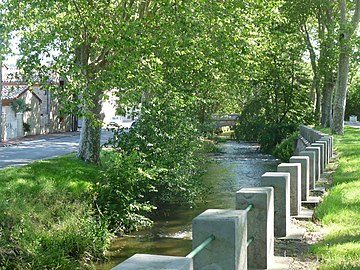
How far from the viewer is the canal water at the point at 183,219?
1408 cm

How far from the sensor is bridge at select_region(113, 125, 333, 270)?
4.65 metres

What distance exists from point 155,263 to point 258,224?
3778 millimetres

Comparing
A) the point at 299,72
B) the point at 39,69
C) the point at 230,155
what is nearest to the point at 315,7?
the point at 299,72

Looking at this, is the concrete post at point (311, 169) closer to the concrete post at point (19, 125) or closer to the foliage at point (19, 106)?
the concrete post at point (19, 125)

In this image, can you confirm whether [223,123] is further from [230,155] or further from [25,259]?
[25,259]

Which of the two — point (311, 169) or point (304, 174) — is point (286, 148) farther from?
point (304, 174)

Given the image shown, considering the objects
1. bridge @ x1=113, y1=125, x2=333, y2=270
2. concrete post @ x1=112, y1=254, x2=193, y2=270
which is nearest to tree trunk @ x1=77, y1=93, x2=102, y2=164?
bridge @ x1=113, y1=125, x2=333, y2=270

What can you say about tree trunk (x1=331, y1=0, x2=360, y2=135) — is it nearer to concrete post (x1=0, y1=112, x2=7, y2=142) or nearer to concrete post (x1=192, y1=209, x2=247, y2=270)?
concrete post (x1=0, y1=112, x2=7, y2=142)

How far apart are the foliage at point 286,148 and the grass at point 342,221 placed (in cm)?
1990

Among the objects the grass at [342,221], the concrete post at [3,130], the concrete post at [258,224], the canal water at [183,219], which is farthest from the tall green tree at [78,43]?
the concrete post at [3,130]

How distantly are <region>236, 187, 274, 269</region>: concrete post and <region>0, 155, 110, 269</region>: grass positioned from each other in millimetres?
5635

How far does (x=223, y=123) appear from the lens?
62.4 metres

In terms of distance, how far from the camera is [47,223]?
13.3 meters

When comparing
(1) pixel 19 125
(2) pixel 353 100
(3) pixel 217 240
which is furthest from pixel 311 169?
(2) pixel 353 100
